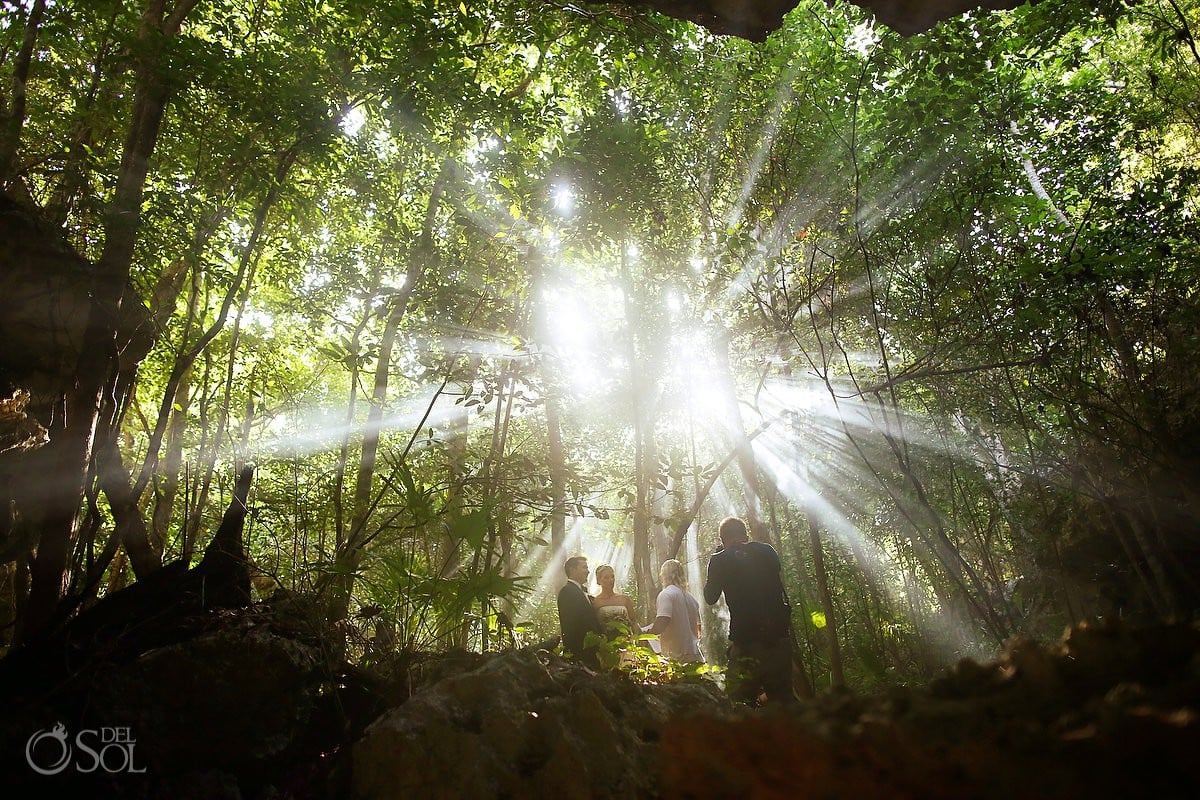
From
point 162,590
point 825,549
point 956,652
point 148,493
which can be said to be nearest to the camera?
point 162,590

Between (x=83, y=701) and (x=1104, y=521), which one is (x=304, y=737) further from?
(x=1104, y=521)

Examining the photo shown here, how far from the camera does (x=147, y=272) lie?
19.4 ft

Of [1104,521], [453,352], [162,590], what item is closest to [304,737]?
[162,590]

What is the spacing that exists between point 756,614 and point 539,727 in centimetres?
324

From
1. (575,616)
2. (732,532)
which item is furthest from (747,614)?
(575,616)

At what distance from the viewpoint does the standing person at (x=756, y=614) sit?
5.01m

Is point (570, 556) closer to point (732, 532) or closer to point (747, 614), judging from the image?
point (732, 532)

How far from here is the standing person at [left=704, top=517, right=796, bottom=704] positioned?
5.01 metres

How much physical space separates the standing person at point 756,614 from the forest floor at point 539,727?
1.60 m

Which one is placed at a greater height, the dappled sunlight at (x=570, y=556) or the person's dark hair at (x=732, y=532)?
the dappled sunlight at (x=570, y=556)

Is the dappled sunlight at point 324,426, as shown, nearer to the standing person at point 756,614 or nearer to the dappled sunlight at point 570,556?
the dappled sunlight at point 570,556

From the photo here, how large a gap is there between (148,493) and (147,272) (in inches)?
259

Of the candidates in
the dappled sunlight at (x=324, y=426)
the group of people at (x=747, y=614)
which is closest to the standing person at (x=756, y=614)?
the group of people at (x=747, y=614)

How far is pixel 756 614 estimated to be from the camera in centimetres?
518
